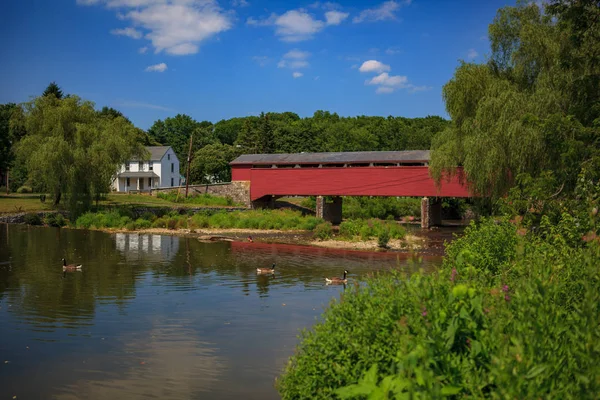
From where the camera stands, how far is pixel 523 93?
23000 millimetres

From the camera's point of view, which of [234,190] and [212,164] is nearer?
[234,190]

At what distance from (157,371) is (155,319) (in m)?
3.42

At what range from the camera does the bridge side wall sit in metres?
36.5

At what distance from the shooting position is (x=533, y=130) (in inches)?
832

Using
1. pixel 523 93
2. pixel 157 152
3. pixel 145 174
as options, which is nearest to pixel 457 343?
pixel 523 93

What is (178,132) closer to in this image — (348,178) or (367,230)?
(348,178)

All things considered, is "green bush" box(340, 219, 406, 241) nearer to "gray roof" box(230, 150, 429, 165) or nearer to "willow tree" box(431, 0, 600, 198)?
"willow tree" box(431, 0, 600, 198)

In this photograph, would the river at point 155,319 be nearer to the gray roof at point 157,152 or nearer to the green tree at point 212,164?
the gray roof at point 157,152

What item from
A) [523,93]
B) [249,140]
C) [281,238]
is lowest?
[281,238]

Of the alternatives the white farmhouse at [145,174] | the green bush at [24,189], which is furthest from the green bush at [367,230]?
the white farmhouse at [145,174]

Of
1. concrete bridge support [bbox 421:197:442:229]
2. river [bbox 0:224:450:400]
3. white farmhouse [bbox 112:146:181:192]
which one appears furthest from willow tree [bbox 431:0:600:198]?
white farmhouse [bbox 112:146:181:192]

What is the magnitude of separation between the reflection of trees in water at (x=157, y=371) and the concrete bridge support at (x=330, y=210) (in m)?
29.9

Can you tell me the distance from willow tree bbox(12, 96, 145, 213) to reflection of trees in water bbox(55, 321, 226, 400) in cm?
2544

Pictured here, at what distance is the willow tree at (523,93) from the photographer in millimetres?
17016
